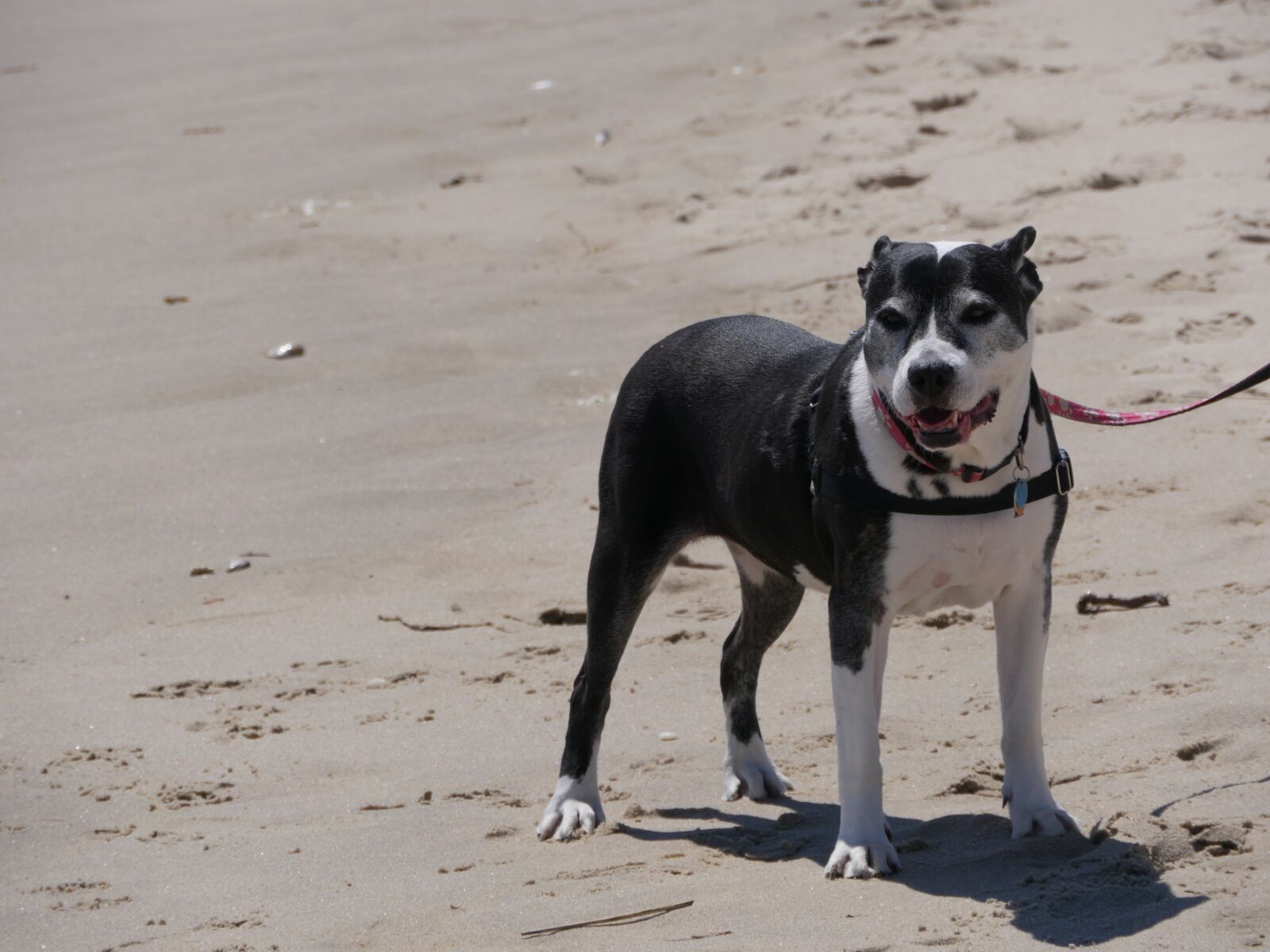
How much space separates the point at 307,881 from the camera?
16.0 feet

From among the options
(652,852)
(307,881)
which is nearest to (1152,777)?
(652,852)

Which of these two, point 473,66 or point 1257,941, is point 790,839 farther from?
point 473,66

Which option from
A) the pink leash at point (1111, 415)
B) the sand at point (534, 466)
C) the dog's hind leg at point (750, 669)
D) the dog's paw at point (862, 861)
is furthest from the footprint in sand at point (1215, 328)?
the dog's paw at point (862, 861)

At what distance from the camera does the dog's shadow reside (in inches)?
161

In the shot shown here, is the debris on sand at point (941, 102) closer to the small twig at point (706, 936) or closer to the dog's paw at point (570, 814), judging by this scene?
the dog's paw at point (570, 814)

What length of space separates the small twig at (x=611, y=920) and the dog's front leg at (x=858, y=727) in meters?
0.46

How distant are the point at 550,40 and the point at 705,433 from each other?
31.9ft

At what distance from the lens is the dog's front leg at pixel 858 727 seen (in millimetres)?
4574

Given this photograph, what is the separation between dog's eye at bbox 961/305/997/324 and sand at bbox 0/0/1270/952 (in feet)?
4.76

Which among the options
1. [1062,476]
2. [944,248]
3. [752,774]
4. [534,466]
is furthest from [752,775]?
[534,466]

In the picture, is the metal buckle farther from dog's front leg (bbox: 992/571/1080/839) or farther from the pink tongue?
the pink tongue

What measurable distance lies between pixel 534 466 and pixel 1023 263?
13.1 ft

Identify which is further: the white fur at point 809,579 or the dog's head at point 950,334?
the white fur at point 809,579

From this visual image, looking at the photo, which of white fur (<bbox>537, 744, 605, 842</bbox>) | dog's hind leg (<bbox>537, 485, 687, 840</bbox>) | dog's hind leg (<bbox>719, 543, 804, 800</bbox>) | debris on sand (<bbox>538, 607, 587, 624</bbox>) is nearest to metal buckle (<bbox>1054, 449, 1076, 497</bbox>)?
dog's hind leg (<bbox>719, 543, 804, 800</bbox>)
